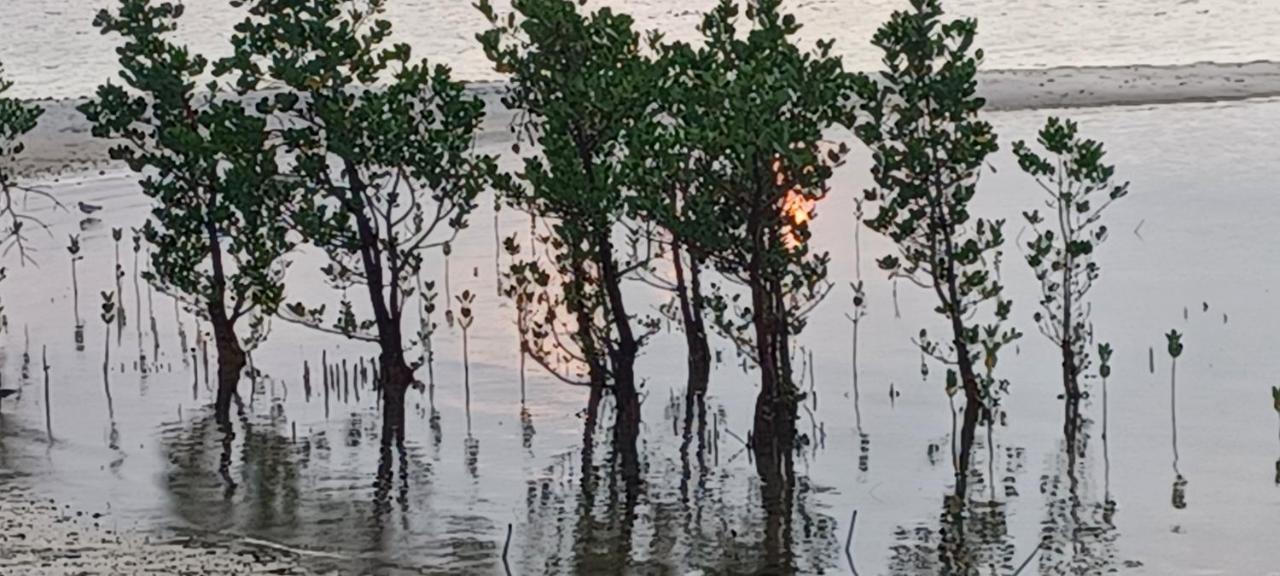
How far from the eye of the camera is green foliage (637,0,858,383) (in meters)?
15.6

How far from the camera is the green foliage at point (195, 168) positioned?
18.5 m

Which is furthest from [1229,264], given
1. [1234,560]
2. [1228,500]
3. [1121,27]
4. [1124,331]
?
[1121,27]

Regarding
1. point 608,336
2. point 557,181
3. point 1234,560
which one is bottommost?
point 1234,560

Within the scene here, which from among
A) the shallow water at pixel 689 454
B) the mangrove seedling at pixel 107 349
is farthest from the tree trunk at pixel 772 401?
the mangrove seedling at pixel 107 349

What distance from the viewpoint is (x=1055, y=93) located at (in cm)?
4612

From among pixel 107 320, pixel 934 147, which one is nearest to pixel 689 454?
pixel 934 147

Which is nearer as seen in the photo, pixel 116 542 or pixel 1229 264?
pixel 116 542

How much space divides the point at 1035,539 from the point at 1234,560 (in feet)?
4.34

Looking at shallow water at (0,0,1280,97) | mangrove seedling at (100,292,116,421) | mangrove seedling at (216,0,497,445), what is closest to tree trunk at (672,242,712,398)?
mangrove seedling at (216,0,497,445)

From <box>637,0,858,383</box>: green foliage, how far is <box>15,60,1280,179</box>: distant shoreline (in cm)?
2136

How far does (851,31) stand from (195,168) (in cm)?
4816

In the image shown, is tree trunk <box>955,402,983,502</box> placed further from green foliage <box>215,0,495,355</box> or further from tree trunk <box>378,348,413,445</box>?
tree trunk <box>378,348,413,445</box>

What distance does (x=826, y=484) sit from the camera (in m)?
16.3

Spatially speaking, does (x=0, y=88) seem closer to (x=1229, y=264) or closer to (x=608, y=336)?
(x=608, y=336)
